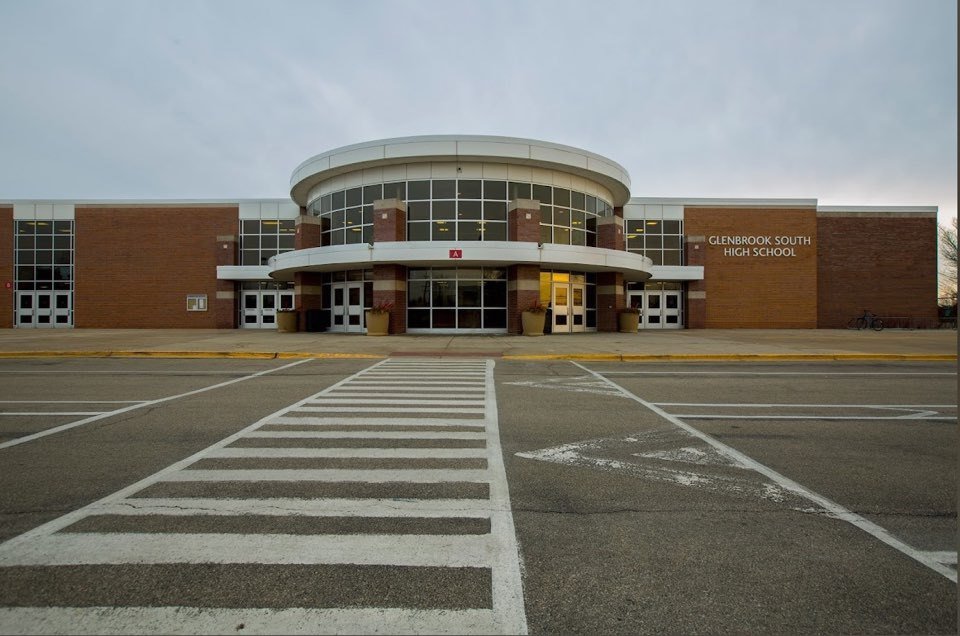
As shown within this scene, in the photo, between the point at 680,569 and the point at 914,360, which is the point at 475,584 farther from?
the point at 914,360

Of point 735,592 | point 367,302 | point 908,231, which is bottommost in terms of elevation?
point 735,592

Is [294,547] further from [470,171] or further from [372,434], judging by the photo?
[470,171]

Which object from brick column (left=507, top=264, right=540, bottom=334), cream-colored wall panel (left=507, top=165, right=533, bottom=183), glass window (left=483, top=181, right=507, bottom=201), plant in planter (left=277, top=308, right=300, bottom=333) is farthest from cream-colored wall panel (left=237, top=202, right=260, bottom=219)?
brick column (left=507, top=264, right=540, bottom=334)

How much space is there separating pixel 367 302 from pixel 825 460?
930 inches

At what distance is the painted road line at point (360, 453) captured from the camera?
5039 millimetres

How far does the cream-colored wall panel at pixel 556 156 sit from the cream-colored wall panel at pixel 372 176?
8451 mm

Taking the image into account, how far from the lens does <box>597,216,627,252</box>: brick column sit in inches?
1079

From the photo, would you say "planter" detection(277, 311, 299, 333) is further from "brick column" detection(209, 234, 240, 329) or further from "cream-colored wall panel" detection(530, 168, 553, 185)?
"cream-colored wall panel" detection(530, 168, 553, 185)

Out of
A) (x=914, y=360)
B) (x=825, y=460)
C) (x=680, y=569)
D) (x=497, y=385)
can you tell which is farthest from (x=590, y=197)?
(x=680, y=569)

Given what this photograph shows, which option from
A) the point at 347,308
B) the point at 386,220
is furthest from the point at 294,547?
the point at 347,308

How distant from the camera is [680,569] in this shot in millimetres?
2846

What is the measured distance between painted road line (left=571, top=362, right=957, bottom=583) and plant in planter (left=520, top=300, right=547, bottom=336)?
16.5m

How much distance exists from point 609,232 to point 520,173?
6452 millimetres

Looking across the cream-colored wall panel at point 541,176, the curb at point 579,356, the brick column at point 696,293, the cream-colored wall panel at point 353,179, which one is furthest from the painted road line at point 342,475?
the brick column at point 696,293
